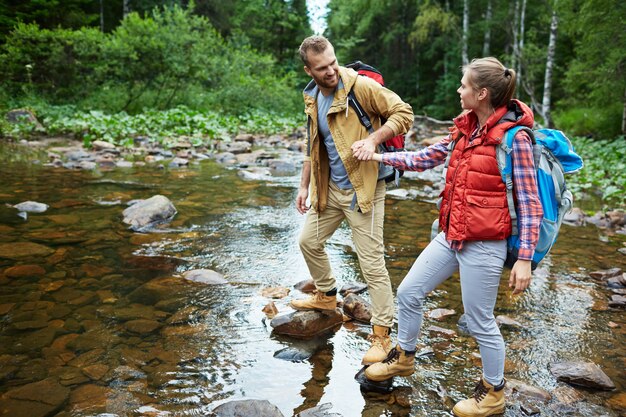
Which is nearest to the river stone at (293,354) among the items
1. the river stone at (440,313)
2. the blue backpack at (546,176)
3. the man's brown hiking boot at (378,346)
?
the man's brown hiking boot at (378,346)

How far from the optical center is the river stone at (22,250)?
17.4 feet

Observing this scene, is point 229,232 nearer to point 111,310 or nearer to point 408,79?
point 111,310

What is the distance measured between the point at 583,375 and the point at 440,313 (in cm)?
128

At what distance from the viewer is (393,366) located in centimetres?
316

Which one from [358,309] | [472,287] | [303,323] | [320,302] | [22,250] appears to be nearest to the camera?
[472,287]

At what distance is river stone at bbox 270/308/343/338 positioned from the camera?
3.93 metres

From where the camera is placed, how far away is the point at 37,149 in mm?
12836

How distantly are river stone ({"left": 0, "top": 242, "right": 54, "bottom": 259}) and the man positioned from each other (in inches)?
134

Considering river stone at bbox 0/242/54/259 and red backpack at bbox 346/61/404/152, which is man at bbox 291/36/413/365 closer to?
red backpack at bbox 346/61/404/152

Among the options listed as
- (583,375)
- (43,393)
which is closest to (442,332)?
(583,375)

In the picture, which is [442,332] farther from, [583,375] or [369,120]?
[369,120]

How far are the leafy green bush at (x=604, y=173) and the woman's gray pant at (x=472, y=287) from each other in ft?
23.6

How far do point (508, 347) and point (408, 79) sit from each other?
1316 inches

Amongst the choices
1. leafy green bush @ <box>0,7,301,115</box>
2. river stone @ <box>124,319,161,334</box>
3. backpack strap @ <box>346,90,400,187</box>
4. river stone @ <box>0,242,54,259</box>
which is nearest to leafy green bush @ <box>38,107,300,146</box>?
leafy green bush @ <box>0,7,301,115</box>
